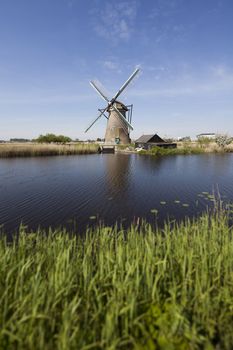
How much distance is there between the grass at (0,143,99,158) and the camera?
3158cm

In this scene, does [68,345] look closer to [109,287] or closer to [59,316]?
[59,316]

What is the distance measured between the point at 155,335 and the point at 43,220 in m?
6.74

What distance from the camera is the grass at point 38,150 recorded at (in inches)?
1243

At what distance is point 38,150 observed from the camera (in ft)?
113

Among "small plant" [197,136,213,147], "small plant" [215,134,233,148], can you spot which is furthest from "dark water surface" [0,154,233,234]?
"small plant" [215,134,233,148]

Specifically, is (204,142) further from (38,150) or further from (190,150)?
(38,150)

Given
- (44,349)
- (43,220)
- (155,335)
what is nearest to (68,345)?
(44,349)

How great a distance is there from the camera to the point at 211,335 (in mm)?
2383

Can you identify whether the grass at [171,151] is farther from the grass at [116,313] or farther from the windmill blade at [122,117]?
the grass at [116,313]

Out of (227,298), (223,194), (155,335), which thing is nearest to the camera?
(155,335)

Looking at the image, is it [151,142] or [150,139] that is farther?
[151,142]

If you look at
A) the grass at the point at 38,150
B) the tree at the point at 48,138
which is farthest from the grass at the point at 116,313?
the tree at the point at 48,138

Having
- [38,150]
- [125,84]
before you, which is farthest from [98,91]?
[38,150]

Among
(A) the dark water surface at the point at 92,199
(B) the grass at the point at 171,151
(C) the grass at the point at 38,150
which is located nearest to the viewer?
(A) the dark water surface at the point at 92,199
